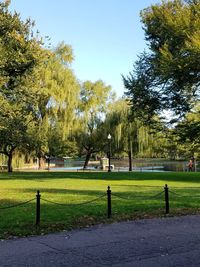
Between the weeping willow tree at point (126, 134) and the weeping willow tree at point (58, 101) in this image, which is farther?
the weeping willow tree at point (126, 134)

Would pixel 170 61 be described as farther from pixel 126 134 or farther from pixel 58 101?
pixel 126 134

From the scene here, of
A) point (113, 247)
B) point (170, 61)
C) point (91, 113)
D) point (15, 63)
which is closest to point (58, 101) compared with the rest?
point (91, 113)

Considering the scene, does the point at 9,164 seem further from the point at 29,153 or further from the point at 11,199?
the point at 11,199

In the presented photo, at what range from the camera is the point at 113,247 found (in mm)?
8562

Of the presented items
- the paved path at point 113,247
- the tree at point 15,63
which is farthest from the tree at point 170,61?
the paved path at point 113,247

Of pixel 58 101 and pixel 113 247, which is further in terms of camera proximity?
pixel 58 101

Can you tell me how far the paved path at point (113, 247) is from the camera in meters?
7.39

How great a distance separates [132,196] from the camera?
691 inches

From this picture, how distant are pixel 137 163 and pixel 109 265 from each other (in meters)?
72.7

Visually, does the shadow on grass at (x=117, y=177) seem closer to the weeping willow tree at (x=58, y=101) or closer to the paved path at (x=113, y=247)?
the weeping willow tree at (x=58, y=101)

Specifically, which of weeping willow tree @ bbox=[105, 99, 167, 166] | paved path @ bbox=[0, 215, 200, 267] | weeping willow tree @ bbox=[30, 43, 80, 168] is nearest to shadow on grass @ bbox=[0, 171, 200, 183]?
weeping willow tree @ bbox=[30, 43, 80, 168]

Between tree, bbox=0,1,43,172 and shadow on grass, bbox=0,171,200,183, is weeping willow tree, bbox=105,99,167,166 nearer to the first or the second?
shadow on grass, bbox=0,171,200,183

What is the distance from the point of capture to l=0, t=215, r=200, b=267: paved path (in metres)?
7.39

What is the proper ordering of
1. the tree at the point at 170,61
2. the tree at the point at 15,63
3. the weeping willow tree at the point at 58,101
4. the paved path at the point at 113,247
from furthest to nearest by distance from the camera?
the weeping willow tree at the point at 58,101 → the tree at the point at 170,61 → the tree at the point at 15,63 → the paved path at the point at 113,247
